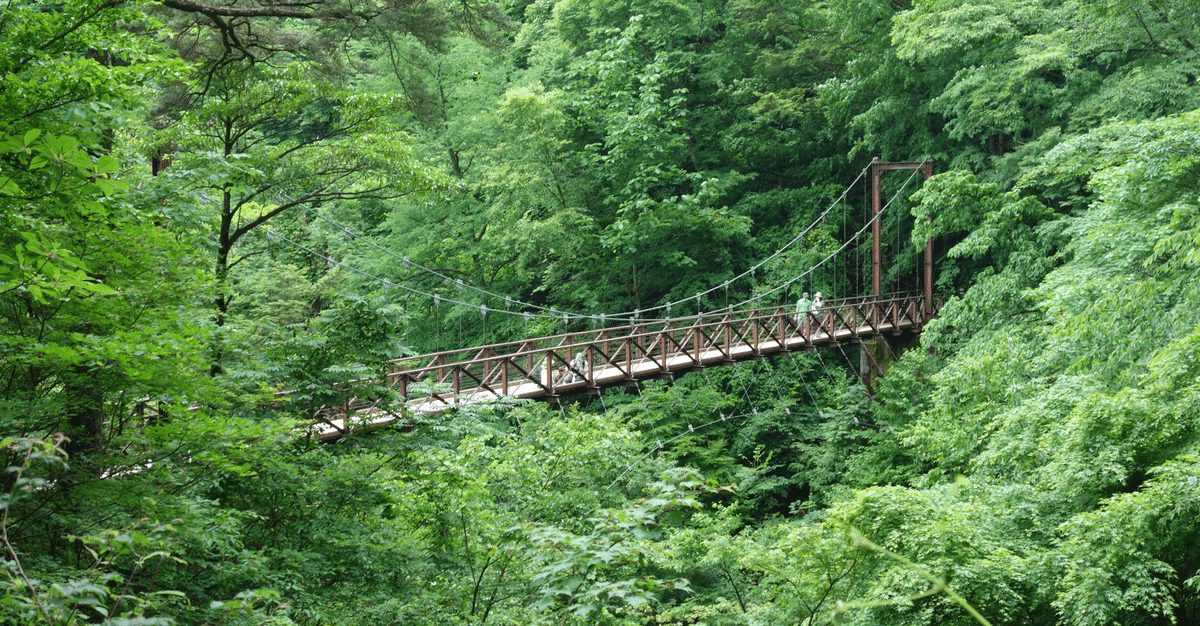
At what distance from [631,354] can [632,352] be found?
916mm

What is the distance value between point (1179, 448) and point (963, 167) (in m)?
7.74

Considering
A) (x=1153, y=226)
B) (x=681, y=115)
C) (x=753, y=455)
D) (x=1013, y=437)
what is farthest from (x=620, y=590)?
(x=681, y=115)

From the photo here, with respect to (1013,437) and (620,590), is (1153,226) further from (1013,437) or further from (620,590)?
(620,590)

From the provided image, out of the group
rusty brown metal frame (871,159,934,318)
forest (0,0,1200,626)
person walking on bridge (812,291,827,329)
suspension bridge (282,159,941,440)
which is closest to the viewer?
forest (0,0,1200,626)

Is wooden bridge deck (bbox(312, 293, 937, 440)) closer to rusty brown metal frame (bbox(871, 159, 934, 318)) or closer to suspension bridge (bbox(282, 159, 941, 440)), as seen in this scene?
suspension bridge (bbox(282, 159, 941, 440))

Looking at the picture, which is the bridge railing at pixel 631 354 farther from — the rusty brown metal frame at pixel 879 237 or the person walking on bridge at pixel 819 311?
the rusty brown metal frame at pixel 879 237

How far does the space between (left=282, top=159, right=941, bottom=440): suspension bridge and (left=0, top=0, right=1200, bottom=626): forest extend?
40 centimetres

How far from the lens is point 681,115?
14.4 m

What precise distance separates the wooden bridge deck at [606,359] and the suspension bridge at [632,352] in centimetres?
1

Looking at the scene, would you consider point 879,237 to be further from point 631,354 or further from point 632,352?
point 631,354

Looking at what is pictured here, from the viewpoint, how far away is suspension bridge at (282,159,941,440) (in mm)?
6938

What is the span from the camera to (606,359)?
31.7ft

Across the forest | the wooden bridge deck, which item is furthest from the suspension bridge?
the forest

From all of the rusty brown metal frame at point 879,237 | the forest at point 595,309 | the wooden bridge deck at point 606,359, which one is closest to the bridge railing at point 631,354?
the wooden bridge deck at point 606,359
